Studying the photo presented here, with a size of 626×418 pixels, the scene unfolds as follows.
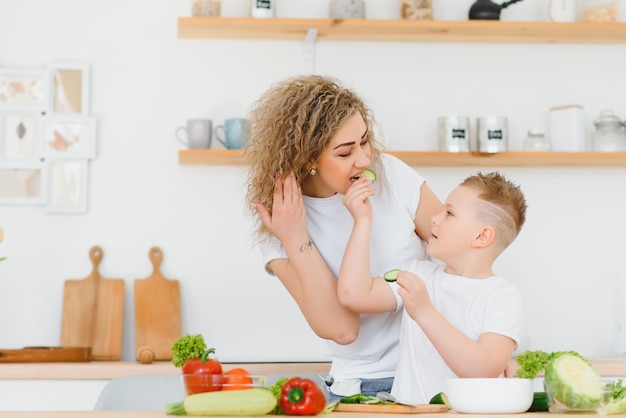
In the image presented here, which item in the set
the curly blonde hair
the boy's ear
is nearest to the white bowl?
the boy's ear

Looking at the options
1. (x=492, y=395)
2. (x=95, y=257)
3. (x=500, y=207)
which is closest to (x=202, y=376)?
(x=492, y=395)

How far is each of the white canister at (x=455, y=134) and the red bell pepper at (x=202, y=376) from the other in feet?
7.35

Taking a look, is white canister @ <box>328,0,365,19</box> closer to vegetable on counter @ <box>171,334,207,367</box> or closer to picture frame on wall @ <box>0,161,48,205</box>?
picture frame on wall @ <box>0,161,48,205</box>

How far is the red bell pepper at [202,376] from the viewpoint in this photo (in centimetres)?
127

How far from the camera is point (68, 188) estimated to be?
11.2 ft

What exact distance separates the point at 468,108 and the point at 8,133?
5.92 feet

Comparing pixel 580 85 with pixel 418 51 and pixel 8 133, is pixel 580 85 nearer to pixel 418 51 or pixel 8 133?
pixel 418 51

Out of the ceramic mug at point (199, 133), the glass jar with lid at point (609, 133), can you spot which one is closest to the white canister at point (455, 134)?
the glass jar with lid at point (609, 133)

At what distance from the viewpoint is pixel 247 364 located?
3.05 m

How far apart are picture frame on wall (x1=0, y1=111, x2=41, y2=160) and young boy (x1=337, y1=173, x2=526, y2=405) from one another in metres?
1.91

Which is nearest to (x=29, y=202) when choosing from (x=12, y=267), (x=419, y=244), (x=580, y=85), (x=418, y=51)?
(x=12, y=267)

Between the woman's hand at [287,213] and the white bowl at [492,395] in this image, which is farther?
the woman's hand at [287,213]

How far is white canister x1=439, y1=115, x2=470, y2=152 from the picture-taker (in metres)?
3.40

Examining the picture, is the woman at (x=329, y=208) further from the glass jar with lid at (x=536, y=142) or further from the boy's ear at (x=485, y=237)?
the glass jar with lid at (x=536, y=142)
